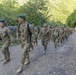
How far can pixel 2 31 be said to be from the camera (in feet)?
44.3

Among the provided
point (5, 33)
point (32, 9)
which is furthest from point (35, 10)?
point (5, 33)

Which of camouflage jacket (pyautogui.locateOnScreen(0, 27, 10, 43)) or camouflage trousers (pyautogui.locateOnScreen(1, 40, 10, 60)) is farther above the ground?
camouflage jacket (pyautogui.locateOnScreen(0, 27, 10, 43))

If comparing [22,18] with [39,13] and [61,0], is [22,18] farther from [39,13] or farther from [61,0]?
[61,0]

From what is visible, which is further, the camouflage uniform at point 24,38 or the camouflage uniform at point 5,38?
the camouflage uniform at point 5,38

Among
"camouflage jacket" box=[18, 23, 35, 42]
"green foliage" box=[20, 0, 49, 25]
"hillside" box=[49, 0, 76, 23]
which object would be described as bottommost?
"hillside" box=[49, 0, 76, 23]

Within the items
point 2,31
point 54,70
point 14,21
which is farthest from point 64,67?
point 14,21

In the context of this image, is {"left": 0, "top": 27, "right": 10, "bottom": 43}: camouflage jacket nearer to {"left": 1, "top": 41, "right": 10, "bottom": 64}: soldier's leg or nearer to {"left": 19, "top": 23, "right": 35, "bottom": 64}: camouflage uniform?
{"left": 1, "top": 41, "right": 10, "bottom": 64}: soldier's leg

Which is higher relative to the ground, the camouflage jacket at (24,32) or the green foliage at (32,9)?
the camouflage jacket at (24,32)

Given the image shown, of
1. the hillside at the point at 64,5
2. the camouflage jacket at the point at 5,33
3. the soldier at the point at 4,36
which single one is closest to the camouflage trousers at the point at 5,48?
the soldier at the point at 4,36

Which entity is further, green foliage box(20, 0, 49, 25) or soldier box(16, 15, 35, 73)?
green foliage box(20, 0, 49, 25)

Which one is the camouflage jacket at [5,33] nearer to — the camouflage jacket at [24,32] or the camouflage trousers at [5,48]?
the camouflage trousers at [5,48]

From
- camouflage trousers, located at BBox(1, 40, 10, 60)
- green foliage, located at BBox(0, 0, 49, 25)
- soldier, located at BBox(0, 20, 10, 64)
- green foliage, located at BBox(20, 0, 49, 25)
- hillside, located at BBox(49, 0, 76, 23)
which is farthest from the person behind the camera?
hillside, located at BBox(49, 0, 76, 23)

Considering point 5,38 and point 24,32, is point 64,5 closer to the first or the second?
point 5,38

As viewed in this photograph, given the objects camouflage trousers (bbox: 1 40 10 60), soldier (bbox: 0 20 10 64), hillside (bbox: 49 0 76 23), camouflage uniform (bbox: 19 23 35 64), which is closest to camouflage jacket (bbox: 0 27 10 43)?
soldier (bbox: 0 20 10 64)
